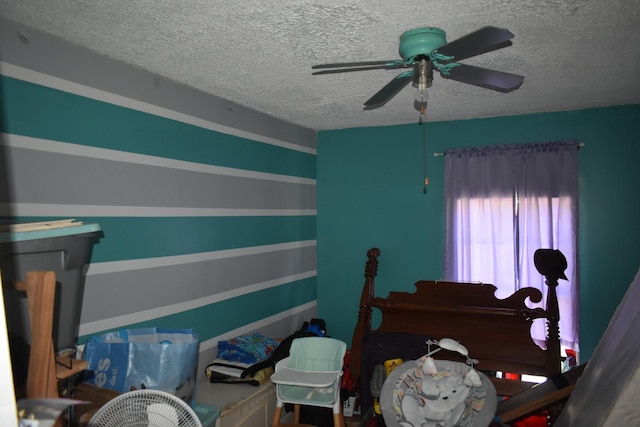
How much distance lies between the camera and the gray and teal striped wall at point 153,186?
1.79 m

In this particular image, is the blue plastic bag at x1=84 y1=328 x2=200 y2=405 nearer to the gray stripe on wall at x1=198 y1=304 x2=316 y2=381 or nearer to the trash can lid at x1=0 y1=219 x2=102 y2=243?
the trash can lid at x1=0 y1=219 x2=102 y2=243

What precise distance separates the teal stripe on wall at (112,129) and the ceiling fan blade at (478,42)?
1.64 metres

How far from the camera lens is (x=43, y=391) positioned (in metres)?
0.88

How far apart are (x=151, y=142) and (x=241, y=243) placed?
104cm

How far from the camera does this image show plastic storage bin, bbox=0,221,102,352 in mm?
1323

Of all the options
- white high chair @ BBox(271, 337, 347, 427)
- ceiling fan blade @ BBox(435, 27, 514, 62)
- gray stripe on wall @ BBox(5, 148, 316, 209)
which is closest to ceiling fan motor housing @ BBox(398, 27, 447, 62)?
ceiling fan blade @ BBox(435, 27, 514, 62)

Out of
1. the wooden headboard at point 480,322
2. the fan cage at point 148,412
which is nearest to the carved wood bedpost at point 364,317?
the wooden headboard at point 480,322

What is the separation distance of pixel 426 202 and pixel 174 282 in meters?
2.25

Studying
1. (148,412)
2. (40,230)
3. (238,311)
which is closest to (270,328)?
(238,311)

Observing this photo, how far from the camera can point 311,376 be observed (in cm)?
264

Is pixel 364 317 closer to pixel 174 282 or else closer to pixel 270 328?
pixel 270 328

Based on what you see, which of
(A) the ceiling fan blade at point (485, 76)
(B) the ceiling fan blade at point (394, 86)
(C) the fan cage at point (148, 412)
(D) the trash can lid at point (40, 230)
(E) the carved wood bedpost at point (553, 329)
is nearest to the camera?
(D) the trash can lid at point (40, 230)

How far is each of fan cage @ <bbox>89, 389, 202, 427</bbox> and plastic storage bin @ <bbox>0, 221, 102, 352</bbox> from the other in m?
0.33

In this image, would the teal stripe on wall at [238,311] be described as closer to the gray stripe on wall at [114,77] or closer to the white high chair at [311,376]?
the white high chair at [311,376]
